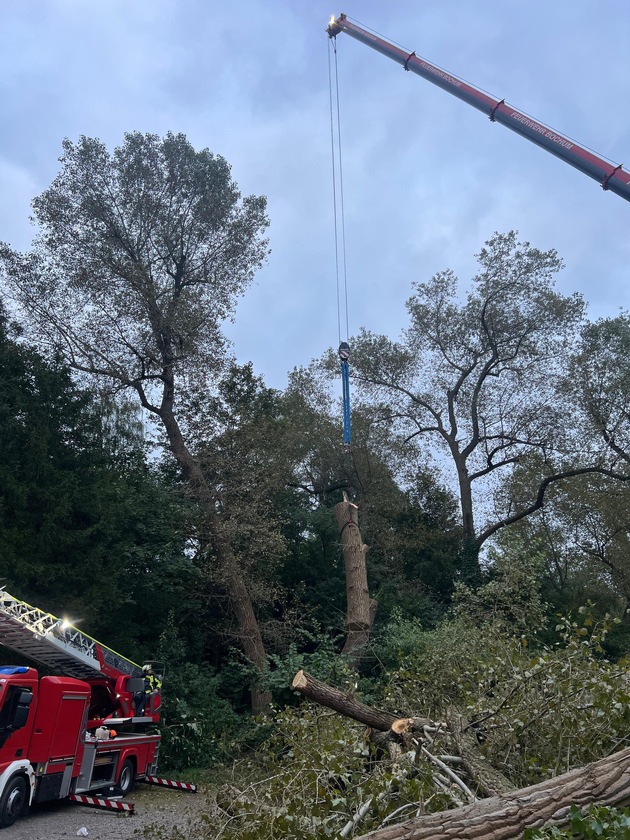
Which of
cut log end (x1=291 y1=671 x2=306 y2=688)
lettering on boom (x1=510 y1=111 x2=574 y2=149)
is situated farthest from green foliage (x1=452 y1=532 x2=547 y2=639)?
cut log end (x1=291 y1=671 x2=306 y2=688)

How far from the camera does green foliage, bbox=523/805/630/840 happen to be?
3.50 meters

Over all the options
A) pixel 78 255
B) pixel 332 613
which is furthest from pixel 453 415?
pixel 78 255

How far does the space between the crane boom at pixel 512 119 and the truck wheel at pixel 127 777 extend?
40.8 feet

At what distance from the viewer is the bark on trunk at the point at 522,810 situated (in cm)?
384

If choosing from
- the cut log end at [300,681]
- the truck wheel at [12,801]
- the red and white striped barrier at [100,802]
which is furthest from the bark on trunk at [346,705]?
the red and white striped barrier at [100,802]

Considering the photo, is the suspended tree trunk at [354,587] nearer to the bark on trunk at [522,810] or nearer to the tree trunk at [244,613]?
the tree trunk at [244,613]

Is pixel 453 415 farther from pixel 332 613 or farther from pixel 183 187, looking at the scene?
pixel 183 187

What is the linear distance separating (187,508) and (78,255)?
629 centimetres

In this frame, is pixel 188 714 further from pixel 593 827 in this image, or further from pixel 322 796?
pixel 593 827

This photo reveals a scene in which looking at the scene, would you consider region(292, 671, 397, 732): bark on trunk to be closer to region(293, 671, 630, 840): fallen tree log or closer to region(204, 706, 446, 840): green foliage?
region(204, 706, 446, 840): green foliage

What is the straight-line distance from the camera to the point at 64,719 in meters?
9.39

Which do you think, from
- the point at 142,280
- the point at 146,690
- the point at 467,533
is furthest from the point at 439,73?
the point at 146,690

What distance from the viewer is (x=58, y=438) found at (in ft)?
50.0

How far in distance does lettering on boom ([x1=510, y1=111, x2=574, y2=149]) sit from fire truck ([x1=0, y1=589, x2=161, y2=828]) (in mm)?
12078
